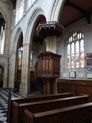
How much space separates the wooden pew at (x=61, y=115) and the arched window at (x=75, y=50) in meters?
8.19

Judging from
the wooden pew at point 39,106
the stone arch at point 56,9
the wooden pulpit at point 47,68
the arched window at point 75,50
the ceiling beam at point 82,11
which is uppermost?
the ceiling beam at point 82,11

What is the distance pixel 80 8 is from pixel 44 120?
897 cm

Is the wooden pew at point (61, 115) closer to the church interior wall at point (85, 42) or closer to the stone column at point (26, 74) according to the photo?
the church interior wall at point (85, 42)

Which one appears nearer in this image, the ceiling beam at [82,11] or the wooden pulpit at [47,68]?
the wooden pulpit at [47,68]

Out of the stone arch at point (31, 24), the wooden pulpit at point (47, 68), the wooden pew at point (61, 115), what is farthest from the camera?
the stone arch at point (31, 24)

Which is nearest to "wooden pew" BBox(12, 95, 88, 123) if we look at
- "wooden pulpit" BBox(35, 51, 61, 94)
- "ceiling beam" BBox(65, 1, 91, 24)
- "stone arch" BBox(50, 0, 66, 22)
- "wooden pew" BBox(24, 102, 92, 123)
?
"wooden pew" BBox(24, 102, 92, 123)

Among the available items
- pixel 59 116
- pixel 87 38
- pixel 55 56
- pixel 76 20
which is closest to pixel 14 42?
pixel 76 20

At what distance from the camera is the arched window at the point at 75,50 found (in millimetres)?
10297

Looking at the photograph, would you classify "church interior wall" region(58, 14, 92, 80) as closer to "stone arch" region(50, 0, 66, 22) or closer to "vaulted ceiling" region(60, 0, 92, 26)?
"vaulted ceiling" region(60, 0, 92, 26)

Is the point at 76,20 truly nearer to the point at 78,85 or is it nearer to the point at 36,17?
the point at 36,17

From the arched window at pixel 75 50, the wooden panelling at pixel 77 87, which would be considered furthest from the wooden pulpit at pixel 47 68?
the arched window at pixel 75 50

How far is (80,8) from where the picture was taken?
28.6 ft

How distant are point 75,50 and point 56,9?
5.19 metres

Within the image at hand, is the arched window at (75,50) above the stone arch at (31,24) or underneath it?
underneath
